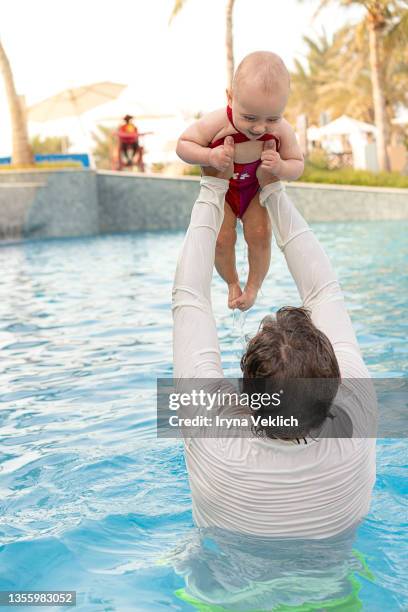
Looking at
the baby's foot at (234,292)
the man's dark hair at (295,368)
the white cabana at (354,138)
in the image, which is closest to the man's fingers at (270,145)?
the baby's foot at (234,292)

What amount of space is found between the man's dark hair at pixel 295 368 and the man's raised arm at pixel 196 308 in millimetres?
223

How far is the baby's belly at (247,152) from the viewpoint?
12.6ft

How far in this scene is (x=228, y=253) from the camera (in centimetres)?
459

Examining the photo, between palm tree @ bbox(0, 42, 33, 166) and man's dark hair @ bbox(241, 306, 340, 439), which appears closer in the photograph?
man's dark hair @ bbox(241, 306, 340, 439)

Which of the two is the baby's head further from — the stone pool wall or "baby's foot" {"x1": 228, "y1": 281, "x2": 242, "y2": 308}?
the stone pool wall

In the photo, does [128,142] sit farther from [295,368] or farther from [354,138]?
[295,368]

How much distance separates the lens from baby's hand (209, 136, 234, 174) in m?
3.63

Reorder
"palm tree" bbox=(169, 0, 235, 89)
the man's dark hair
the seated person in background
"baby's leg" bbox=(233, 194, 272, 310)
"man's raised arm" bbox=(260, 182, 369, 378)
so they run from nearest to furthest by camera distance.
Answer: the man's dark hair
"man's raised arm" bbox=(260, 182, 369, 378)
"baby's leg" bbox=(233, 194, 272, 310)
the seated person in background
"palm tree" bbox=(169, 0, 235, 89)

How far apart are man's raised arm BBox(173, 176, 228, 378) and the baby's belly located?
718 millimetres

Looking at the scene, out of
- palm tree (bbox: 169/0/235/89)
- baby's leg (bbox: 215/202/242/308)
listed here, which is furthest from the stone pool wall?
baby's leg (bbox: 215/202/242/308)

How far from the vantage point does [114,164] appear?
25.8m

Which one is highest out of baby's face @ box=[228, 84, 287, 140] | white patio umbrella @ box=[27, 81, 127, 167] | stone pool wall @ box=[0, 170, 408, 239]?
white patio umbrella @ box=[27, 81, 127, 167]

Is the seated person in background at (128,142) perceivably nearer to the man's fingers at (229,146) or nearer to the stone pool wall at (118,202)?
the stone pool wall at (118,202)

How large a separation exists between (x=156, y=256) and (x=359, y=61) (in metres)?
30.3
